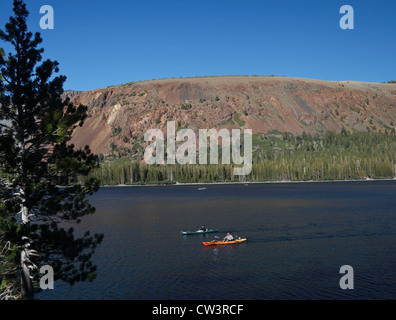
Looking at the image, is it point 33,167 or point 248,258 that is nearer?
point 33,167

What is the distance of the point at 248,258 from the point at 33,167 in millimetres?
39529

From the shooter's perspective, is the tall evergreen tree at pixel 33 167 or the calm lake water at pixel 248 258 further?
the calm lake water at pixel 248 258

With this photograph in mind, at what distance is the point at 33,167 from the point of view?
992 inches

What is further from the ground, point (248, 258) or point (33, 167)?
point (33, 167)

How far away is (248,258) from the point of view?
56438 millimetres

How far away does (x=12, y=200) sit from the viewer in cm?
2608

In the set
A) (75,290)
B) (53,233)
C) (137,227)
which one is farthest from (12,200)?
(137,227)

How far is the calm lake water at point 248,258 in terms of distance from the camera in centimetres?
4191

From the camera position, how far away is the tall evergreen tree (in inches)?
987

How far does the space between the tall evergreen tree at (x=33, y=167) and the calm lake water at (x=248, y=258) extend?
55.4 feet

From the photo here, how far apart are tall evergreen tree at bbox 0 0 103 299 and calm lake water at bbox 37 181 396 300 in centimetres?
1688

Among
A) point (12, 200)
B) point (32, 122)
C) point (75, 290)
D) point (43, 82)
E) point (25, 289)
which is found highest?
point (43, 82)
